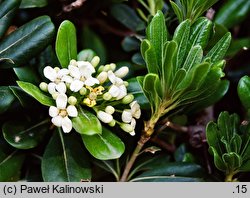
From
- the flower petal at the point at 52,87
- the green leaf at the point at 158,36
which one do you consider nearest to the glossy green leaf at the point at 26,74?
the flower petal at the point at 52,87

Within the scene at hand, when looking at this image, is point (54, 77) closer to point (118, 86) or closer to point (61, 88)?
point (61, 88)

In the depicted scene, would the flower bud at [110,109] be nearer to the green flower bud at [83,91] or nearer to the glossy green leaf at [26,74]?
the green flower bud at [83,91]

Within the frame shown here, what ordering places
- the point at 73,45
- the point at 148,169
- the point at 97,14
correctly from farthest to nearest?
the point at 97,14 → the point at 148,169 → the point at 73,45

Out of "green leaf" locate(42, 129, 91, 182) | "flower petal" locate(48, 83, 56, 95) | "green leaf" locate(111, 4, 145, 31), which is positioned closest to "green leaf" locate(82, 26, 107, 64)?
"green leaf" locate(111, 4, 145, 31)

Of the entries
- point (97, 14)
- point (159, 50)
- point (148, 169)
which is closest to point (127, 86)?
point (159, 50)

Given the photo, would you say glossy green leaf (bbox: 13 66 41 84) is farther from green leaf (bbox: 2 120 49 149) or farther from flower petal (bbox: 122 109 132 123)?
flower petal (bbox: 122 109 132 123)
